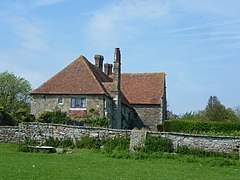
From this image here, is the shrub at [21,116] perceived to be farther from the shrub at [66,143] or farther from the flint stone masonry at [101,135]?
the shrub at [66,143]

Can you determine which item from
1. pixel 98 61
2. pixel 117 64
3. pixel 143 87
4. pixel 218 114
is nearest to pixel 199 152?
pixel 117 64

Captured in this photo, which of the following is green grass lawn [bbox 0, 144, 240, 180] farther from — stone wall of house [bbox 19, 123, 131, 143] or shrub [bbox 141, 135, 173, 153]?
stone wall of house [bbox 19, 123, 131, 143]

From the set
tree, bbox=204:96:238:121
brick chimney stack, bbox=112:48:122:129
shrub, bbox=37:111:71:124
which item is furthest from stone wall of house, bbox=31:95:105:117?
tree, bbox=204:96:238:121

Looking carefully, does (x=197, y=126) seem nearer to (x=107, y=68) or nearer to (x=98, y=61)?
(x=98, y=61)

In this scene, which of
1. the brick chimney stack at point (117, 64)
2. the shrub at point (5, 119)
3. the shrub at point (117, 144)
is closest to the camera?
the shrub at point (117, 144)

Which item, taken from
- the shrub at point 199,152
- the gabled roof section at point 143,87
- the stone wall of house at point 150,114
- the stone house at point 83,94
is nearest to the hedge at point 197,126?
the stone house at point 83,94

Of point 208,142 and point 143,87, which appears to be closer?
point 208,142

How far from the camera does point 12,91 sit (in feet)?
A: 182

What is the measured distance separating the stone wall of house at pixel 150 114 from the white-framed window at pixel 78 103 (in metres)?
12.5

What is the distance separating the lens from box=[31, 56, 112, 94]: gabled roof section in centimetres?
3488

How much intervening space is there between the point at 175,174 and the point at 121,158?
534cm

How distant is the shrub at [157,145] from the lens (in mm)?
21109

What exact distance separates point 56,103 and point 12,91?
74.0 feet

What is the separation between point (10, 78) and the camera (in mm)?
55469
